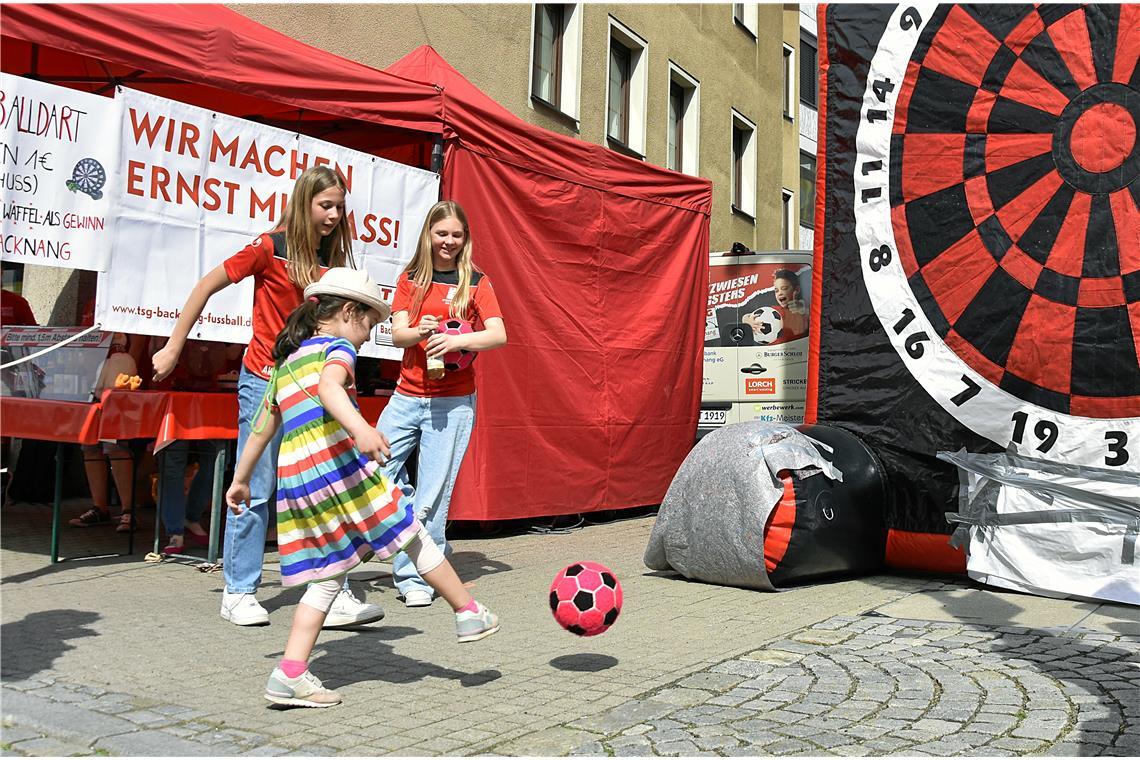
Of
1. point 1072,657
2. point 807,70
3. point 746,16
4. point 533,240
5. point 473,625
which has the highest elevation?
point 807,70

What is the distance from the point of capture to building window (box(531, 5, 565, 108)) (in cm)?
1362

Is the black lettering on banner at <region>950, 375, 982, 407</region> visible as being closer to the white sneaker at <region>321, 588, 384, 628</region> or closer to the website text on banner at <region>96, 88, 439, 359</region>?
the white sneaker at <region>321, 588, 384, 628</region>

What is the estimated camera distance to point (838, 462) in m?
5.90

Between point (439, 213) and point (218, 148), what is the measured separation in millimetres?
1647

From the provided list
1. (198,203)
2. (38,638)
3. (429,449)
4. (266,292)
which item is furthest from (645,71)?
(38,638)

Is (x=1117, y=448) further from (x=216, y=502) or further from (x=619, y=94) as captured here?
(x=619, y=94)

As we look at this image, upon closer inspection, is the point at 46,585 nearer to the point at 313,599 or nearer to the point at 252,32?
the point at 313,599

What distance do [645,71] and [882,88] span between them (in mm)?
9848

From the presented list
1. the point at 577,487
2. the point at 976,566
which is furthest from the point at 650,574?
the point at 577,487

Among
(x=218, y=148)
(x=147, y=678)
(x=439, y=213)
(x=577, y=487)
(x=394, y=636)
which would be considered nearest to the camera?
(x=147, y=678)

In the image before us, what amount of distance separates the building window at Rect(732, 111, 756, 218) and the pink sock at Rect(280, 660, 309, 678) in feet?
56.6

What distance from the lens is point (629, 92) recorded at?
15781 millimetres

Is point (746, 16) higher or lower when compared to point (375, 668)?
higher

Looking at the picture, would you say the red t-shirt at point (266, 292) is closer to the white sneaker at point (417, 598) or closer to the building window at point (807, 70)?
the white sneaker at point (417, 598)
